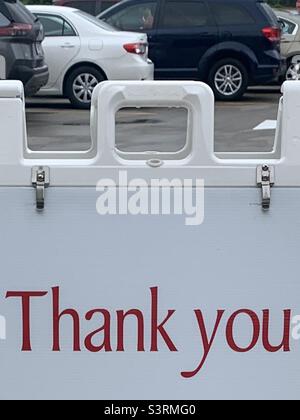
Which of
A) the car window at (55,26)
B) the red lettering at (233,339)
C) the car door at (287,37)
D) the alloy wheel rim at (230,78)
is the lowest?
the red lettering at (233,339)

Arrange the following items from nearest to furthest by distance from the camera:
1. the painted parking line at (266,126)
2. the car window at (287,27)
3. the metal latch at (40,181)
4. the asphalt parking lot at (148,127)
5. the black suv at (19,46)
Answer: the metal latch at (40,181), the asphalt parking lot at (148,127), the painted parking line at (266,126), the black suv at (19,46), the car window at (287,27)

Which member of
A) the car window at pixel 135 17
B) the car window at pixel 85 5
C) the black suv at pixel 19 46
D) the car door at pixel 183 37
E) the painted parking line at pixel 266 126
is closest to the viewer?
the painted parking line at pixel 266 126

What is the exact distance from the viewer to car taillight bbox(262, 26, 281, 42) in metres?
17.8

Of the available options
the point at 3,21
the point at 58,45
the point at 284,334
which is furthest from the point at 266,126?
the point at 284,334

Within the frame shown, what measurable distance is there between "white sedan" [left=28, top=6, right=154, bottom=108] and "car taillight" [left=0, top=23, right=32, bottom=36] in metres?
2.19

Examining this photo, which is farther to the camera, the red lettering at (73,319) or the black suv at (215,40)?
the black suv at (215,40)

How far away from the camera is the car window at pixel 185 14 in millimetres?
18000

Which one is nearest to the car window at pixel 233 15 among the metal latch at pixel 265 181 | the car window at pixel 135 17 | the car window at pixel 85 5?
the car window at pixel 135 17

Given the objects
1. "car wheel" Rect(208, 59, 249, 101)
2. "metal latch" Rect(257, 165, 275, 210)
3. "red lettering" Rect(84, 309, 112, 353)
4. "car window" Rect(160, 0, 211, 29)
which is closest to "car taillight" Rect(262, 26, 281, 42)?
"car wheel" Rect(208, 59, 249, 101)

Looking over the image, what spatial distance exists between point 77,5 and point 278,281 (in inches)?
783

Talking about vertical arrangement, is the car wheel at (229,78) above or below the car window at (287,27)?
below

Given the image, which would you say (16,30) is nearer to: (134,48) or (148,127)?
(148,127)

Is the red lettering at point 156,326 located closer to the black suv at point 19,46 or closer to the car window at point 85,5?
the black suv at point 19,46

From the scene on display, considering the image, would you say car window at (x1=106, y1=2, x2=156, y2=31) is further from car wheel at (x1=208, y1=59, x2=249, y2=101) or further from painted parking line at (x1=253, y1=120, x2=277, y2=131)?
painted parking line at (x1=253, y1=120, x2=277, y2=131)
